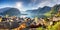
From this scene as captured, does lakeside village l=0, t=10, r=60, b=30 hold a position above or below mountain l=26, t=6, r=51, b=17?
below

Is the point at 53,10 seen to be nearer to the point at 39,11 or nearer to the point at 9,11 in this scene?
the point at 39,11

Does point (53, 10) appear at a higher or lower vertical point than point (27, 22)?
higher

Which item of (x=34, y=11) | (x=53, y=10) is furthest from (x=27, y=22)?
(x=53, y=10)

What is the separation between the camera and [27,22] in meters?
1.44

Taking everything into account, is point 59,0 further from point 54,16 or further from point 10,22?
point 10,22

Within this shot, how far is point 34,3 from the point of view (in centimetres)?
148

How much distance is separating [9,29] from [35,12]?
1.19ft

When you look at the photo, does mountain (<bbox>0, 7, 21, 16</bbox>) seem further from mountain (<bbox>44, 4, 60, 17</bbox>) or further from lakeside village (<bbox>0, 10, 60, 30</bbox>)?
mountain (<bbox>44, 4, 60, 17</bbox>)

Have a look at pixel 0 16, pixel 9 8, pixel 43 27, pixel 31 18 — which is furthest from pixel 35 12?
pixel 0 16

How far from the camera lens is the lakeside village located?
1417 mm

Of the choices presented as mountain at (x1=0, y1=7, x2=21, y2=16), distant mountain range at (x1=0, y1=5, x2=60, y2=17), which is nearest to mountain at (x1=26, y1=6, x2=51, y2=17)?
distant mountain range at (x1=0, y1=5, x2=60, y2=17)

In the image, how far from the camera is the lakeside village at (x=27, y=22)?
4.65 ft

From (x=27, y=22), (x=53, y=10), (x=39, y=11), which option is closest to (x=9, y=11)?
(x=27, y=22)

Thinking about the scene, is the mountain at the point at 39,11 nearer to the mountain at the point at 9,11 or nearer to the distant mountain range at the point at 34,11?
the distant mountain range at the point at 34,11
